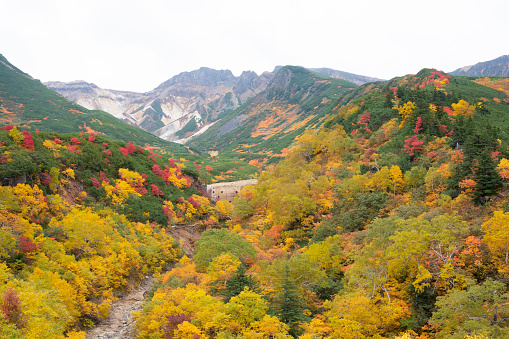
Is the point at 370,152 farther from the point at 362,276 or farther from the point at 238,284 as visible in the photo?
the point at 238,284

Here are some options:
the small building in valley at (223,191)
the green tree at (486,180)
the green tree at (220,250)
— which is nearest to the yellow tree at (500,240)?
the green tree at (486,180)

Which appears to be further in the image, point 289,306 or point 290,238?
point 290,238

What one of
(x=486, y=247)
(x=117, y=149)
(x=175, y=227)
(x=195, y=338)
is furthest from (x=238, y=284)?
(x=117, y=149)

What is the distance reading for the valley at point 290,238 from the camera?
19.9 meters

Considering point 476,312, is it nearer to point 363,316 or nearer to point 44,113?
point 363,316

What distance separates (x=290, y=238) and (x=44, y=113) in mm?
166273

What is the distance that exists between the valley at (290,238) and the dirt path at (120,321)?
0.62 feet

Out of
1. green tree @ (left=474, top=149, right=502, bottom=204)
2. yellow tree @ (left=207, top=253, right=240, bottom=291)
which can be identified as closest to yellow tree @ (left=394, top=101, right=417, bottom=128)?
green tree @ (left=474, top=149, right=502, bottom=204)

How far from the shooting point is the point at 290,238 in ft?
132

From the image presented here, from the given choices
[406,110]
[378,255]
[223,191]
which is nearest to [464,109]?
[406,110]

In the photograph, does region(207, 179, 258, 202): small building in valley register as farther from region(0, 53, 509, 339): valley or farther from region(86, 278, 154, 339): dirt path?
region(86, 278, 154, 339): dirt path

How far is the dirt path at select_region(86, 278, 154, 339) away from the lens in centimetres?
2753

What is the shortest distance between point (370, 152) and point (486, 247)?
30.2 meters

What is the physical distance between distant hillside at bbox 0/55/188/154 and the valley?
10473 centimetres
